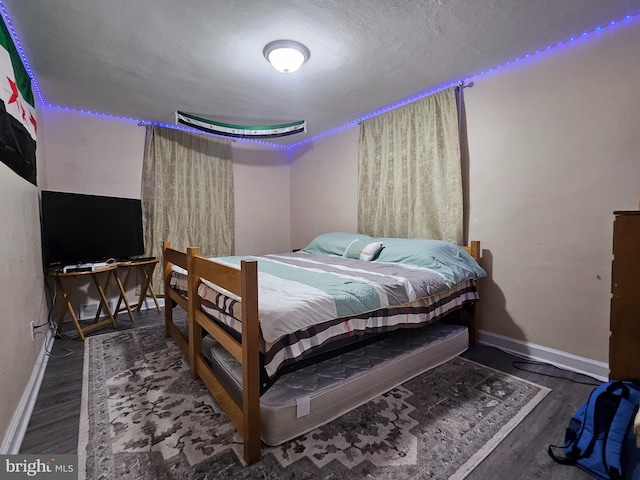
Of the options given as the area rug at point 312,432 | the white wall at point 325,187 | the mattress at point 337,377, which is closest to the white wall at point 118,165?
the white wall at point 325,187

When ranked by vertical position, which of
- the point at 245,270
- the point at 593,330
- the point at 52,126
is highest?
the point at 52,126

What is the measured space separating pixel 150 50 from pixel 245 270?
1.97 meters

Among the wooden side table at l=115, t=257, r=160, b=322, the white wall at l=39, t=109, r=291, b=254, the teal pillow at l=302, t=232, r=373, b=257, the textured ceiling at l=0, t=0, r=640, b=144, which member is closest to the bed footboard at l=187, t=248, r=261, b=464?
the textured ceiling at l=0, t=0, r=640, b=144

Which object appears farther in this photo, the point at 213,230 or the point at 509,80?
the point at 213,230

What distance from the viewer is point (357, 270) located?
224cm

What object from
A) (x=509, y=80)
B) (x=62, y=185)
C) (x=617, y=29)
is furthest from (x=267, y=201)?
(x=617, y=29)

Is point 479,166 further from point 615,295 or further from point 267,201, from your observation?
point 267,201

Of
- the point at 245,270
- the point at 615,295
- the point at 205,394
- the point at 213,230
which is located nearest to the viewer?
the point at 245,270

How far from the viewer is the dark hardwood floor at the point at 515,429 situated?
1.23 m

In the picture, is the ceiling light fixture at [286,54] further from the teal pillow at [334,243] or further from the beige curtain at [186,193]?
the beige curtain at [186,193]

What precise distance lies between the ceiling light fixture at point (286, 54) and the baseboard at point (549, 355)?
2.72m

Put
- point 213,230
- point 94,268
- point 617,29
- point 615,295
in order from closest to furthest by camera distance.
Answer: point 615,295 → point 617,29 → point 94,268 → point 213,230

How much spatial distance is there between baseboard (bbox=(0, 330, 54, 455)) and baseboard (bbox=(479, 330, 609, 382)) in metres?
3.10

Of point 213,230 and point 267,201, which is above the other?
point 267,201
